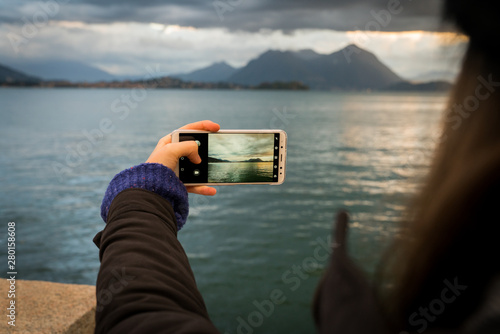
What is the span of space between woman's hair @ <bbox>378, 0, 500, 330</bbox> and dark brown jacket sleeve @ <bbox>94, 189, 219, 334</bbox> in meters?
0.56

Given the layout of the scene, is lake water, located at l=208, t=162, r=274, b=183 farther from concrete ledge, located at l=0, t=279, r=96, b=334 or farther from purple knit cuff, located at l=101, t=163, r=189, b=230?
concrete ledge, located at l=0, t=279, r=96, b=334

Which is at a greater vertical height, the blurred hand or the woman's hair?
the woman's hair

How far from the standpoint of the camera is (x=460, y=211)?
61cm

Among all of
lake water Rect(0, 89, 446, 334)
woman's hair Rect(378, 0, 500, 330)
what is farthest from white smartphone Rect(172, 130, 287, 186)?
woman's hair Rect(378, 0, 500, 330)

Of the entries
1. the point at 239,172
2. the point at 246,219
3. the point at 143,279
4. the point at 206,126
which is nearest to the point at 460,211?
the point at 143,279

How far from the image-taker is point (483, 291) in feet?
1.94

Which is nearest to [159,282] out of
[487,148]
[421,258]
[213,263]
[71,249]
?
[421,258]

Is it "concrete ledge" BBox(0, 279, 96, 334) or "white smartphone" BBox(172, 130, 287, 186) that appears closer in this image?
"white smartphone" BBox(172, 130, 287, 186)

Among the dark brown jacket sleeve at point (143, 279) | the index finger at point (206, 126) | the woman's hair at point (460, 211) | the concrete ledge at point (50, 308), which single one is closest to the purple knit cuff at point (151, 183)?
the dark brown jacket sleeve at point (143, 279)

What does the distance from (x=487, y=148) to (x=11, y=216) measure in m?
19.7

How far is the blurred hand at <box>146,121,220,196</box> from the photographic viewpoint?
1860 mm

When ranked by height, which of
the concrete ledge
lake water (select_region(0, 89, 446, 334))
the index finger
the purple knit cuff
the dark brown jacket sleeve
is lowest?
lake water (select_region(0, 89, 446, 334))

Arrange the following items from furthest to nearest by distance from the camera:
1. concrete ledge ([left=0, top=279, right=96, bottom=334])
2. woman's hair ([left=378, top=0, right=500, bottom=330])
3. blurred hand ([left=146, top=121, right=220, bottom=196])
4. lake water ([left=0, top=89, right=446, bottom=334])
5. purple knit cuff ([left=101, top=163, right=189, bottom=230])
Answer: lake water ([left=0, top=89, right=446, bottom=334])
concrete ledge ([left=0, top=279, right=96, bottom=334])
blurred hand ([left=146, top=121, right=220, bottom=196])
purple knit cuff ([left=101, top=163, right=189, bottom=230])
woman's hair ([left=378, top=0, right=500, bottom=330])

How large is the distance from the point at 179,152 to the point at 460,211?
4.81 feet
